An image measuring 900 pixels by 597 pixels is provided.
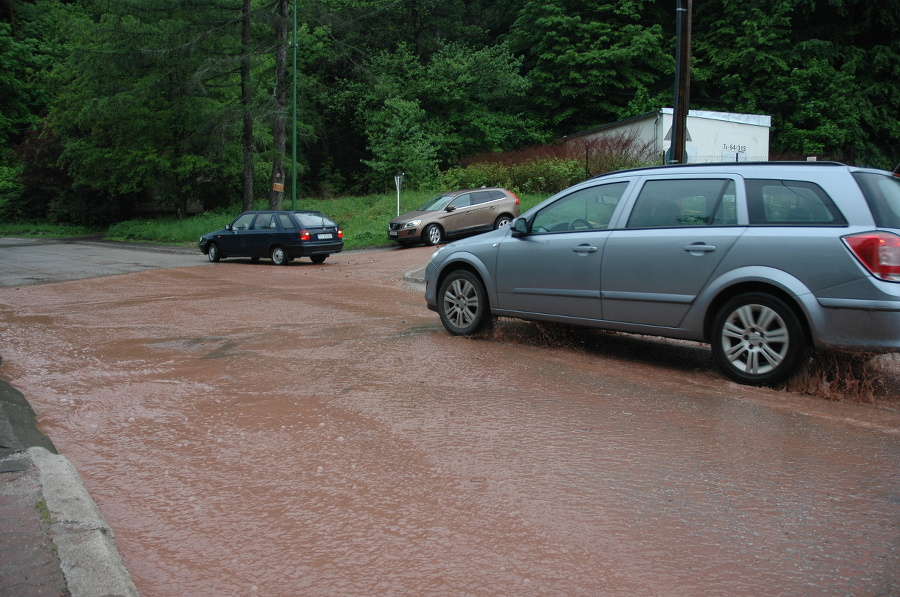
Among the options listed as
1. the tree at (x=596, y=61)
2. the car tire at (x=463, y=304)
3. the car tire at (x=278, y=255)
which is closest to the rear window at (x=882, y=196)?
the car tire at (x=463, y=304)

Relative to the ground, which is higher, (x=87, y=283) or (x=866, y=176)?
(x=866, y=176)

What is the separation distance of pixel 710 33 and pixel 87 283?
135ft

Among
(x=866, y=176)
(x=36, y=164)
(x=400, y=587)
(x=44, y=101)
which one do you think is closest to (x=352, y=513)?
(x=400, y=587)

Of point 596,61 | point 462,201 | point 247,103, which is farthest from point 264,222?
point 596,61

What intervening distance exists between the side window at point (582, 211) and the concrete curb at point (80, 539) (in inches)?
200

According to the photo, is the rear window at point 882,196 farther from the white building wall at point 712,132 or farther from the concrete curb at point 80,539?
the white building wall at point 712,132

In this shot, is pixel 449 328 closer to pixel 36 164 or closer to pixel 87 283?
pixel 87 283

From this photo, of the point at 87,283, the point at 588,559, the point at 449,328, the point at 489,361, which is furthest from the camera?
the point at 87,283

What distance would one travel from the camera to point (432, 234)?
82.5 ft

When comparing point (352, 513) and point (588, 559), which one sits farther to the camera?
point (352, 513)

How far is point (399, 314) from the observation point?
10867 mm

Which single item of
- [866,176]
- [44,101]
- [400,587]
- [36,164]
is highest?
[44,101]

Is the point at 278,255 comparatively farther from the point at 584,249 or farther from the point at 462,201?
the point at 584,249

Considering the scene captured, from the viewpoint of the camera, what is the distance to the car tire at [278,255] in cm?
2161
